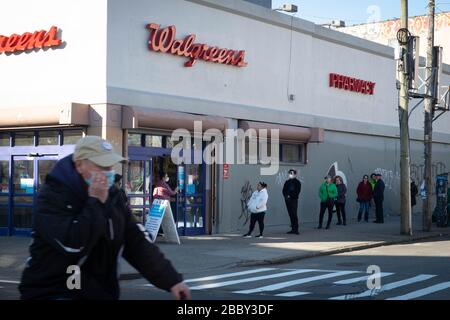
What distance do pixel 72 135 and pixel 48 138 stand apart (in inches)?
38.8

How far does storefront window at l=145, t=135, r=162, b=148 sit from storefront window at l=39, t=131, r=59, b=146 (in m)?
2.42

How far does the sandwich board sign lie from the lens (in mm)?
17531

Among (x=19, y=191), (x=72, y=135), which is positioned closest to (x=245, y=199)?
(x=72, y=135)

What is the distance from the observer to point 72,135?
1908 centimetres

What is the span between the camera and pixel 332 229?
2328 cm

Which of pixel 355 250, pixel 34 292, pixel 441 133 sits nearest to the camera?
pixel 34 292

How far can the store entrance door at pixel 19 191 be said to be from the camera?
19.8 meters

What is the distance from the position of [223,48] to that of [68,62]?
4.92 metres

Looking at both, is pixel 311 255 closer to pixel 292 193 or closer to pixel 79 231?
pixel 292 193

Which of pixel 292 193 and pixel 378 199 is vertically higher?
pixel 292 193

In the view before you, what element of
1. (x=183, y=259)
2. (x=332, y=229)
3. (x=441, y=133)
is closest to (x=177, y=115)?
(x=183, y=259)

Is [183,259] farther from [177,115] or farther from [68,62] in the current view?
[68,62]

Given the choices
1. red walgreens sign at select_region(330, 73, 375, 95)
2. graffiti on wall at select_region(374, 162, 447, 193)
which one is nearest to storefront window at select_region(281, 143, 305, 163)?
red walgreens sign at select_region(330, 73, 375, 95)

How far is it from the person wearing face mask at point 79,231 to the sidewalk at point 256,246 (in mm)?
9330
